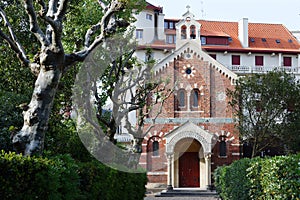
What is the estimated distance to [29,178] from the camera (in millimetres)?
9250

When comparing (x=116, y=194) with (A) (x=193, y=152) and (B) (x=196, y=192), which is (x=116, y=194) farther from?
(A) (x=193, y=152)

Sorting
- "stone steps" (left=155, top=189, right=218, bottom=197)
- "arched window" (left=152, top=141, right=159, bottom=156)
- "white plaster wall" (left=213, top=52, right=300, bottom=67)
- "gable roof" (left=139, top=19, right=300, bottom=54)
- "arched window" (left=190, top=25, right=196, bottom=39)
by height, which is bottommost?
"stone steps" (left=155, top=189, right=218, bottom=197)

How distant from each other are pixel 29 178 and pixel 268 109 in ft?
91.8

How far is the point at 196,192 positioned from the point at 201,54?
36.0 feet

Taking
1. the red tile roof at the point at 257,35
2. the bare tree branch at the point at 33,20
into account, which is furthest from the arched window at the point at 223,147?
the bare tree branch at the point at 33,20

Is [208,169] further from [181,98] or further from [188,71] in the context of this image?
[188,71]

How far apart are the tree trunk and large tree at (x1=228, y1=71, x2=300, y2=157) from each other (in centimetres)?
2556

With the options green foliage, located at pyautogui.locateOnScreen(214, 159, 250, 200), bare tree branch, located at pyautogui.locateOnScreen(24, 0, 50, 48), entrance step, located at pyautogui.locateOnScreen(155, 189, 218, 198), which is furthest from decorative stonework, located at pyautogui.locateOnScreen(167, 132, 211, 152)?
bare tree branch, located at pyautogui.locateOnScreen(24, 0, 50, 48)

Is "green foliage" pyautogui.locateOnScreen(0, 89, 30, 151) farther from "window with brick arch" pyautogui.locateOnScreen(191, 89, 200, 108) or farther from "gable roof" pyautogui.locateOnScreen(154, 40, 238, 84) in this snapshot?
"gable roof" pyautogui.locateOnScreen(154, 40, 238, 84)

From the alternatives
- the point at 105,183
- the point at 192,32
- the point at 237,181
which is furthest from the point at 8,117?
the point at 192,32

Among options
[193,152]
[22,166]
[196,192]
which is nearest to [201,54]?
[193,152]

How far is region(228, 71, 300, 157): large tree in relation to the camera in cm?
3525

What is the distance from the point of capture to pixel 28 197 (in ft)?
30.0

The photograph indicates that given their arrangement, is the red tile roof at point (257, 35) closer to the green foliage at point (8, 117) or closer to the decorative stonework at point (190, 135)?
the decorative stonework at point (190, 135)
